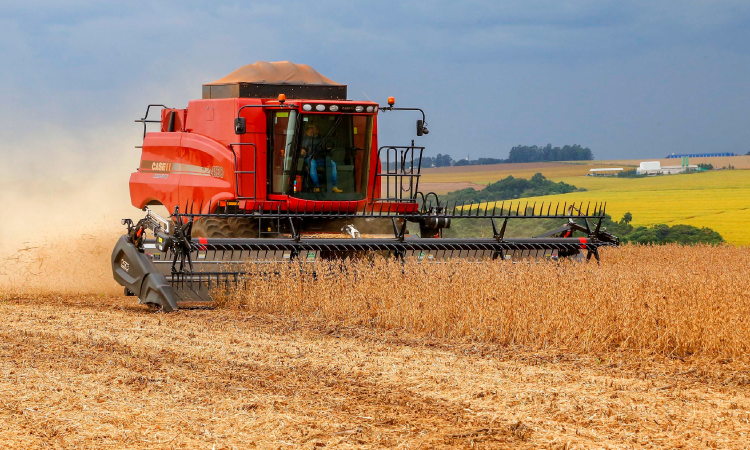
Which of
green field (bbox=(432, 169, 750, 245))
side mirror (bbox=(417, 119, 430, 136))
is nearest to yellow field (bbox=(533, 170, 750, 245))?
green field (bbox=(432, 169, 750, 245))

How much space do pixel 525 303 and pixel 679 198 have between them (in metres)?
26.8

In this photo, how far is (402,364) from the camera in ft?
21.3

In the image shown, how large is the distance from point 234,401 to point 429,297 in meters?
3.61

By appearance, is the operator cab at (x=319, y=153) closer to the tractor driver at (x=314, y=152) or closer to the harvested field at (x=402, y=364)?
the tractor driver at (x=314, y=152)

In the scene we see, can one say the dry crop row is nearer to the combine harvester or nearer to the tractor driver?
the combine harvester

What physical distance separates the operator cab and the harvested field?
191cm

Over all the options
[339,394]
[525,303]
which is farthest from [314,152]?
[339,394]

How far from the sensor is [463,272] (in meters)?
8.99

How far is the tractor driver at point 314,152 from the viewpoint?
1095 centimetres

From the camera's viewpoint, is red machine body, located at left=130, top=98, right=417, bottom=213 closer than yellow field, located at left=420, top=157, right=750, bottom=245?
Yes

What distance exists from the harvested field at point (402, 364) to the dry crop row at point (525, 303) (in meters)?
0.02

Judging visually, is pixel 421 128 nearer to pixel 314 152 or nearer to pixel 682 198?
pixel 314 152

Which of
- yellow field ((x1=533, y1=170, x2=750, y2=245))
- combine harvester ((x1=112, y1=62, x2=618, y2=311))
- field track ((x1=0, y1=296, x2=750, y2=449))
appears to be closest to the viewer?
field track ((x1=0, y1=296, x2=750, y2=449))

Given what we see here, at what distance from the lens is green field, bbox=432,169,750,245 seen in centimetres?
2559
